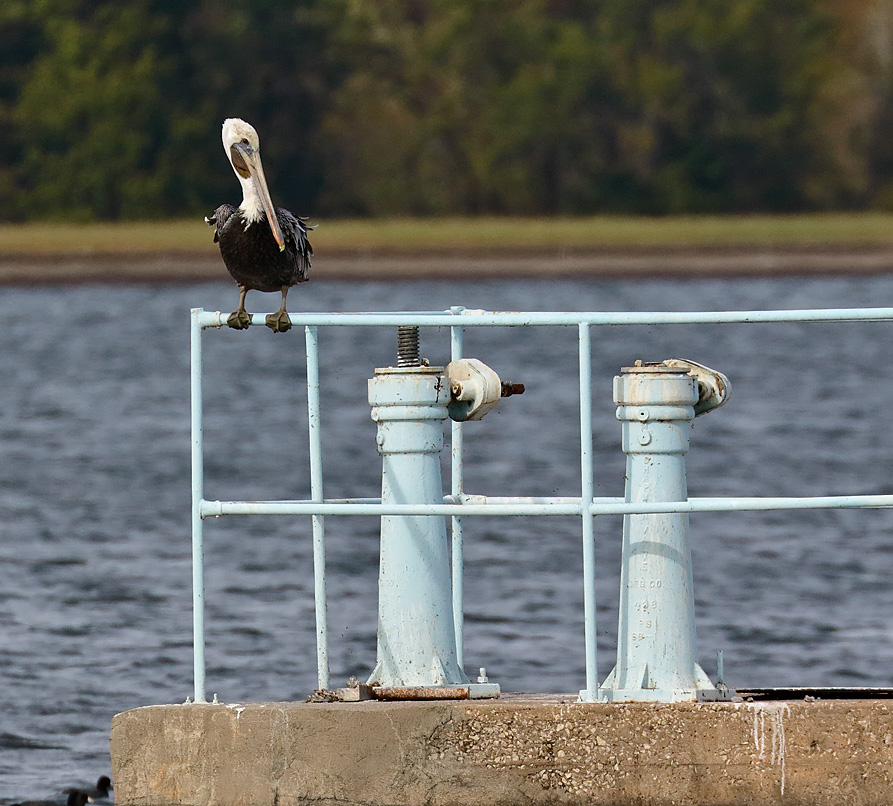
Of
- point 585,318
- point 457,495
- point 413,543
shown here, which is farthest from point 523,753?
point 585,318

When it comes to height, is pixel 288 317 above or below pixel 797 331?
below

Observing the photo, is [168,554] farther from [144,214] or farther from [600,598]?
[144,214]

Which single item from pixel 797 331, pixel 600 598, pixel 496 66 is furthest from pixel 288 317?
pixel 496 66

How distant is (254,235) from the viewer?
21.2 ft

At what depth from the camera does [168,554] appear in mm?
18562

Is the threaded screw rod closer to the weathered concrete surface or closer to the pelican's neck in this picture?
the pelican's neck

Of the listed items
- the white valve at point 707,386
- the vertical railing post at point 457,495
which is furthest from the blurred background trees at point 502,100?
the white valve at point 707,386

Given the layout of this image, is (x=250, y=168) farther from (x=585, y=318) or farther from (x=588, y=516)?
(x=588, y=516)

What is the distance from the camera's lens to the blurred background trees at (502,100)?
8044 cm

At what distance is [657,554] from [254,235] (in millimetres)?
1656

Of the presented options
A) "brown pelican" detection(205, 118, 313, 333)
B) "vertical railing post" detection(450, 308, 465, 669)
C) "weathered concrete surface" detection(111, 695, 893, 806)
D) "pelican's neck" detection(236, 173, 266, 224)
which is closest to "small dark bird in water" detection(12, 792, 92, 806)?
"vertical railing post" detection(450, 308, 465, 669)

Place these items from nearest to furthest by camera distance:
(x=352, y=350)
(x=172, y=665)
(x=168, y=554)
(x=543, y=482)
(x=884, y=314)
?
(x=884, y=314) → (x=172, y=665) → (x=168, y=554) → (x=543, y=482) → (x=352, y=350)

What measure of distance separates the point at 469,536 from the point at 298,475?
7.53 metres

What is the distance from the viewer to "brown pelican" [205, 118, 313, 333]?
6352 mm
